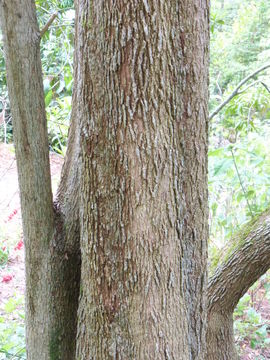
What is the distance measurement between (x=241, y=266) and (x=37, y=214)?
0.83 metres

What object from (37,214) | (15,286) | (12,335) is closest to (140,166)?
(37,214)

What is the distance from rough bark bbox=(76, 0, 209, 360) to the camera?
1.00 m

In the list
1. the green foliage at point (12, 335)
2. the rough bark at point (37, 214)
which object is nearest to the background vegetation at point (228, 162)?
the green foliage at point (12, 335)

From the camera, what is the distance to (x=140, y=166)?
1.04 metres

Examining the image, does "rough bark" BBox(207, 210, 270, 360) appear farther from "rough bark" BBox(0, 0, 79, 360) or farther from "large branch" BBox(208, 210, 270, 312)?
"rough bark" BBox(0, 0, 79, 360)

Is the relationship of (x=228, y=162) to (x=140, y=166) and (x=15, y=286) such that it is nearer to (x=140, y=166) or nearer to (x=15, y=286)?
(x=140, y=166)

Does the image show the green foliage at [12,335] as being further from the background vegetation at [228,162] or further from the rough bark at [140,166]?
the rough bark at [140,166]

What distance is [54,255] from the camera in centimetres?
138

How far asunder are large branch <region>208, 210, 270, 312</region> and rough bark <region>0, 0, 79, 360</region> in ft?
1.94

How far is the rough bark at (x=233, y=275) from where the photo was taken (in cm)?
154

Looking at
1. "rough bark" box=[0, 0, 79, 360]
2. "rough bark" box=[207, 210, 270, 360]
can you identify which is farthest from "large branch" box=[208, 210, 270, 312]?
"rough bark" box=[0, 0, 79, 360]

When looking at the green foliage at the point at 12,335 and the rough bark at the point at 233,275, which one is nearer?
the rough bark at the point at 233,275

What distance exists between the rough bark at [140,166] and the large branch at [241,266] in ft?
1.45

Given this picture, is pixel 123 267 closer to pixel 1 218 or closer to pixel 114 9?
pixel 114 9
